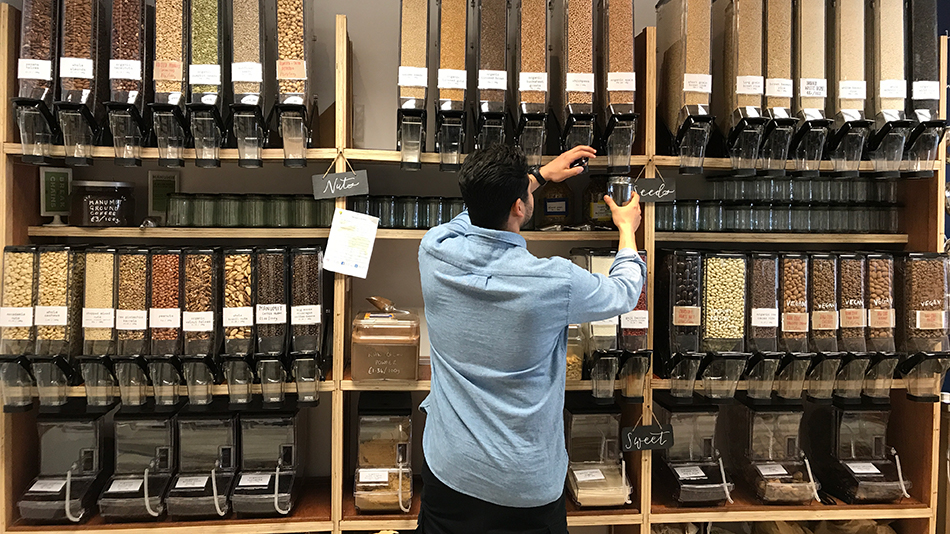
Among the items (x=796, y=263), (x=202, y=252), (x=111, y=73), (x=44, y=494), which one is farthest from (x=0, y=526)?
(x=796, y=263)

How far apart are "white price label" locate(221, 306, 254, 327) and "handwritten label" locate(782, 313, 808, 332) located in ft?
Result: 5.53

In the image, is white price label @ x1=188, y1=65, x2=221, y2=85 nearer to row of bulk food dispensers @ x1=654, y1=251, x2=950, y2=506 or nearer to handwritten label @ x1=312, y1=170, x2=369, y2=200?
handwritten label @ x1=312, y1=170, x2=369, y2=200

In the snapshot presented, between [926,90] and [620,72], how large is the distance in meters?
1.00

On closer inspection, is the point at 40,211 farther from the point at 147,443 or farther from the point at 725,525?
the point at 725,525

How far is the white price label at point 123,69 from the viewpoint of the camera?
1.68m

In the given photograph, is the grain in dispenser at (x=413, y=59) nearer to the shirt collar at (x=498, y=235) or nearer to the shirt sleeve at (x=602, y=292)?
the shirt collar at (x=498, y=235)

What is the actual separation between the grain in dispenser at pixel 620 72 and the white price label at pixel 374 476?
1.28m

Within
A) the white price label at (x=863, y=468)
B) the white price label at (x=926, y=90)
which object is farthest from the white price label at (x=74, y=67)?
the white price label at (x=863, y=468)

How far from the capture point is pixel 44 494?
5.77 feet

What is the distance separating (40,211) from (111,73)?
0.56m

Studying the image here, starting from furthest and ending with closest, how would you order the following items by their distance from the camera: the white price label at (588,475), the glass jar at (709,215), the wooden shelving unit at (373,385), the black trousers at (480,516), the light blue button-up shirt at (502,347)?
the glass jar at (709,215) → the white price label at (588,475) → the wooden shelving unit at (373,385) → the black trousers at (480,516) → the light blue button-up shirt at (502,347)

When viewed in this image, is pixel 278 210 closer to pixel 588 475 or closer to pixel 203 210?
pixel 203 210

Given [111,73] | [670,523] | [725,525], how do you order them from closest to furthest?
[111,73], [670,523], [725,525]

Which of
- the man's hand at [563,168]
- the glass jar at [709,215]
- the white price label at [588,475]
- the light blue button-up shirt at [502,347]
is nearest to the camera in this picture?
the light blue button-up shirt at [502,347]
